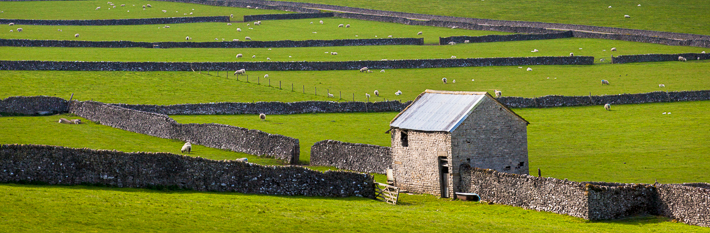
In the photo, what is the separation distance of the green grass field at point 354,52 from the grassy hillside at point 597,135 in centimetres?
2037

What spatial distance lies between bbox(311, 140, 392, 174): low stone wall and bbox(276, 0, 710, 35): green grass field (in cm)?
6431

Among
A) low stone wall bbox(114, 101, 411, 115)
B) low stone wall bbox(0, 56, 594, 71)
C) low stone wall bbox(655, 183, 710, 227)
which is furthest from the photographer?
low stone wall bbox(0, 56, 594, 71)

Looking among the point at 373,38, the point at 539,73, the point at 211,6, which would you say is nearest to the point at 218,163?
the point at 539,73

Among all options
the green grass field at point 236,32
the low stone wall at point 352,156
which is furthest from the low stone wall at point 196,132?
the green grass field at point 236,32

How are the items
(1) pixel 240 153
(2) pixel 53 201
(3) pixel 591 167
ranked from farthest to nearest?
(1) pixel 240 153, (3) pixel 591 167, (2) pixel 53 201

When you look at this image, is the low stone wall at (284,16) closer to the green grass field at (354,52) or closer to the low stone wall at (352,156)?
the green grass field at (354,52)

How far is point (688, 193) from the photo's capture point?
77.5 ft

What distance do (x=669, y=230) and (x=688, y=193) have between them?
4.81ft

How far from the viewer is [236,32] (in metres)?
86.8

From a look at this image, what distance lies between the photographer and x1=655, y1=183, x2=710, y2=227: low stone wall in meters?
23.2

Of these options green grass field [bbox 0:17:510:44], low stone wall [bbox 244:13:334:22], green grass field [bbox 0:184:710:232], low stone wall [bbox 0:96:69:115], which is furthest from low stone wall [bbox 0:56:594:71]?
low stone wall [bbox 244:13:334:22]

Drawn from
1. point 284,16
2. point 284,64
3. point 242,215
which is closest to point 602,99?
point 284,64

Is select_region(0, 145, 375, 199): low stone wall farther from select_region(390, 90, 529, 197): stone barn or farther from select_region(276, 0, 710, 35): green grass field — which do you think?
select_region(276, 0, 710, 35): green grass field

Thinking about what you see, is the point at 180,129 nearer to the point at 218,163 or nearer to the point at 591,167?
the point at 218,163
